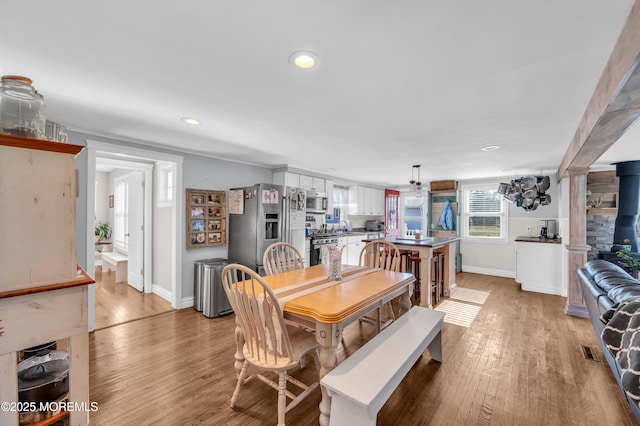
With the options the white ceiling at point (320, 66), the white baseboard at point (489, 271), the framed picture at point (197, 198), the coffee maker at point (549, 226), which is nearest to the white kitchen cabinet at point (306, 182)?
the framed picture at point (197, 198)

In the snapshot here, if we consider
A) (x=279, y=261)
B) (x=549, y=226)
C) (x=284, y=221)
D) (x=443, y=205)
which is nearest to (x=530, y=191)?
(x=549, y=226)

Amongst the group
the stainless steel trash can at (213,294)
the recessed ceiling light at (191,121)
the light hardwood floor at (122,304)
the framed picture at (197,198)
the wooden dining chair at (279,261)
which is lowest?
the light hardwood floor at (122,304)

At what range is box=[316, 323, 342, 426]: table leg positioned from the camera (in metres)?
1.60

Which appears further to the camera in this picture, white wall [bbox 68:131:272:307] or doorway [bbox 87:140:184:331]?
doorway [bbox 87:140:184:331]

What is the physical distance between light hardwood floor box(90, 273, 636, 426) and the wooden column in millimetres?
374

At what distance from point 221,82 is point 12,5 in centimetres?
96

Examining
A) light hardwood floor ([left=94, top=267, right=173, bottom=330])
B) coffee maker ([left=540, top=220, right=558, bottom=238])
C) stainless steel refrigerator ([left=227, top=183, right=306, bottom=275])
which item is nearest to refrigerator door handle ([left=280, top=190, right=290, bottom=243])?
stainless steel refrigerator ([left=227, top=183, right=306, bottom=275])

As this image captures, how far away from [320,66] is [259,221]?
2.68 metres

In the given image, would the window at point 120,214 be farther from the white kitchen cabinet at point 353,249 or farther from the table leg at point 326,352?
the table leg at point 326,352

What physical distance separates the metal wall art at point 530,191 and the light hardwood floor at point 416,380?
7.47 ft

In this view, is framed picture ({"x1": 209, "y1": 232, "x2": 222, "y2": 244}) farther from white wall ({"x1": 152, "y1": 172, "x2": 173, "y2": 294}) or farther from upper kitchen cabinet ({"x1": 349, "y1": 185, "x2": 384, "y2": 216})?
upper kitchen cabinet ({"x1": 349, "y1": 185, "x2": 384, "y2": 216})

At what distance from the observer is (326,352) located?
1.67 m

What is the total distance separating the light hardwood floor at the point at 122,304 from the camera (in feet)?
11.4

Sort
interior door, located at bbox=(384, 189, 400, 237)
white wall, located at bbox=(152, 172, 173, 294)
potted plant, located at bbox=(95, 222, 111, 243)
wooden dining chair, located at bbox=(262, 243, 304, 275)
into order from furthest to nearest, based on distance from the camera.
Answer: interior door, located at bbox=(384, 189, 400, 237), potted plant, located at bbox=(95, 222, 111, 243), white wall, located at bbox=(152, 172, 173, 294), wooden dining chair, located at bbox=(262, 243, 304, 275)
